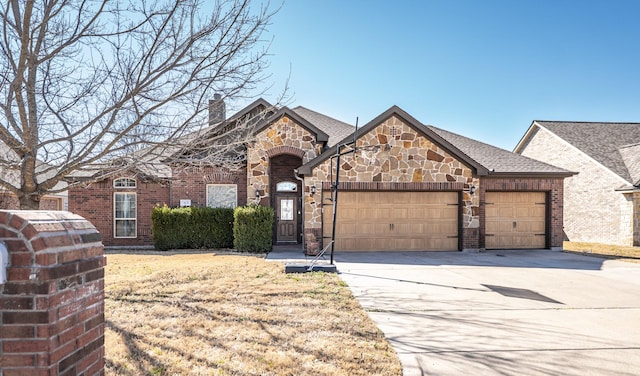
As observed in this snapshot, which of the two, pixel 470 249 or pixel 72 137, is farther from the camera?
pixel 470 249

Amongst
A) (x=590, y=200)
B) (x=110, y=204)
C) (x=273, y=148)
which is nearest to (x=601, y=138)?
(x=590, y=200)

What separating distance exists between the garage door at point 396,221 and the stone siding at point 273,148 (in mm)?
2601

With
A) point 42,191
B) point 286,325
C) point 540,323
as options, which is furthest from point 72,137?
point 540,323

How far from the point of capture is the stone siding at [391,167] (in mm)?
12750

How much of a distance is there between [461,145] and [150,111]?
13.3 m

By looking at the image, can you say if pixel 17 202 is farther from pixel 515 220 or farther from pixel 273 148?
pixel 515 220

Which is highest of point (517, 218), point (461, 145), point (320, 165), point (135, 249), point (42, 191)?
point (461, 145)

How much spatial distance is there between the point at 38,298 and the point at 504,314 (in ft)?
19.1

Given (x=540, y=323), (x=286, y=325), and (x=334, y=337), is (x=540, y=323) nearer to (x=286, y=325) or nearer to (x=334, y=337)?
(x=334, y=337)

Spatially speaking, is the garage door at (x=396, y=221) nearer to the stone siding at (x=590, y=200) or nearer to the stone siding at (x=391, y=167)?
the stone siding at (x=391, y=167)

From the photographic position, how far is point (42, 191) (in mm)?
6559

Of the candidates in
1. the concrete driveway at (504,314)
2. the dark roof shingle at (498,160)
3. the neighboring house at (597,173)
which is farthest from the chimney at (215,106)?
the neighboring house at (597,173)

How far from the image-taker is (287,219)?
50.3 feet

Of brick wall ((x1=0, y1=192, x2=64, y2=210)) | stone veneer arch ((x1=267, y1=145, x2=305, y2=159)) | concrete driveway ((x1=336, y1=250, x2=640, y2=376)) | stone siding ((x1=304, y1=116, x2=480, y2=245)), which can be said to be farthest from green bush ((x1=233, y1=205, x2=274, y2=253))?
brick wall ((x1=0, y1=192, x2=64, y2=210))
